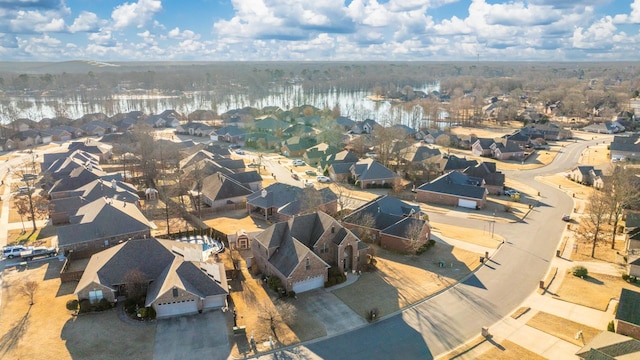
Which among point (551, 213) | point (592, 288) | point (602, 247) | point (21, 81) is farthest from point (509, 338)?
point (21, 81)

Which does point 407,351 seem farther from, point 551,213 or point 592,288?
point 551,213

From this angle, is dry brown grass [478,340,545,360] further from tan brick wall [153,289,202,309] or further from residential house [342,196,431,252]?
tan brick wall [153,289,202,309]

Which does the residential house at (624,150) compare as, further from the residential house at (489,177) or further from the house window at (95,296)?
the house window at (95,296)

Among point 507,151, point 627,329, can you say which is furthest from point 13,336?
point 507,151

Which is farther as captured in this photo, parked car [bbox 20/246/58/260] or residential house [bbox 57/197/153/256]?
residential house [bbox 57/197/153/256]

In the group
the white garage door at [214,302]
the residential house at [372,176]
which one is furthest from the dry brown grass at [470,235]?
the white garage door at [214,302]

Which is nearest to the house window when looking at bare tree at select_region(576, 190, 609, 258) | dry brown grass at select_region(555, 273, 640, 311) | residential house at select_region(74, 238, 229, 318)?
residential house at select_region(74, 238, 229, 318)
